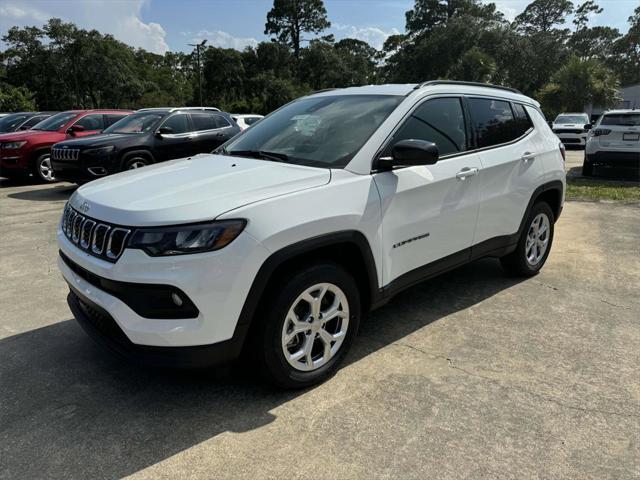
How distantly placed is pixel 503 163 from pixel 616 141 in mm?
8922

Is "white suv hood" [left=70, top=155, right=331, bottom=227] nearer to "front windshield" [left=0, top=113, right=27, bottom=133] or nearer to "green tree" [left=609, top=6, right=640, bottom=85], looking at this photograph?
"front windshield" [left=0, top=113, right=27, bottom=133]

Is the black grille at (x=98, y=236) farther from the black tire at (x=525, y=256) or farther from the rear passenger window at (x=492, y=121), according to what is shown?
the black tire at (x=525, y=256)

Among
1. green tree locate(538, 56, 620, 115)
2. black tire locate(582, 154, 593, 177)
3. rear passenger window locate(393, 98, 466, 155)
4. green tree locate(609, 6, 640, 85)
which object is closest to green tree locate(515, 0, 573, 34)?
green tree locate(609, 6, 640, 85)

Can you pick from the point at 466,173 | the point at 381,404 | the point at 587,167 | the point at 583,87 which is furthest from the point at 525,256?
the point at 583,87

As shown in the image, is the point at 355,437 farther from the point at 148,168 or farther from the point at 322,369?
the point at 148,168

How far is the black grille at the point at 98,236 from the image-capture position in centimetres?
257

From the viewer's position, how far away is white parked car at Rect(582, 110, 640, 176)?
11195 millimetres

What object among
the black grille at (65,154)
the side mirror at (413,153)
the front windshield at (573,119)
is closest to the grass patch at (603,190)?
the side mirror at (413,153)

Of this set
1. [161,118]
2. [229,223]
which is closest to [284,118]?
[229,223]

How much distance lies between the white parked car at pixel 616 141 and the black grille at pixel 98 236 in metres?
11.7

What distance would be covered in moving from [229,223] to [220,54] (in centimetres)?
5651

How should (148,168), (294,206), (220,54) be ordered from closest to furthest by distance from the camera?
(294,206) → (148,168) → (220,54)

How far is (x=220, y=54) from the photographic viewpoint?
54.5 m

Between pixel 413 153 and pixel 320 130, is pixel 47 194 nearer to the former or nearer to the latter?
pixel 320 130
